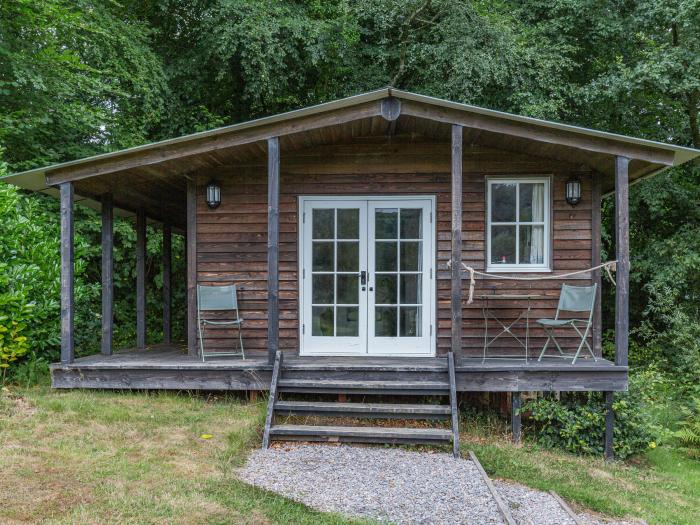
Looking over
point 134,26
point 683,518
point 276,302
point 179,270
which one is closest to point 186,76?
point 134,26

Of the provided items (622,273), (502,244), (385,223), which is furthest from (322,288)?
(622,273)

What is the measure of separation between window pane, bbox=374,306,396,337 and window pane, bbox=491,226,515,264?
1.28m

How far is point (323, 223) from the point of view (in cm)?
599

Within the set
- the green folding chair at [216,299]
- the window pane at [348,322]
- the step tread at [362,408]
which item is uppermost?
the green folding chair at [216,299]

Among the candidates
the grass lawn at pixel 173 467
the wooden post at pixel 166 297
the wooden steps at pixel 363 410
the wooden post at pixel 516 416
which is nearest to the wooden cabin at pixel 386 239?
the wooden post at pixel 516 416

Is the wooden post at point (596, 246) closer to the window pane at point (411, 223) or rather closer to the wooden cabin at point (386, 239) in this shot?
the wooden cabin at point (386, 239)

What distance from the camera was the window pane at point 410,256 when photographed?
233 inches

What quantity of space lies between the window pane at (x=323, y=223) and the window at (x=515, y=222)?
1.75 meters

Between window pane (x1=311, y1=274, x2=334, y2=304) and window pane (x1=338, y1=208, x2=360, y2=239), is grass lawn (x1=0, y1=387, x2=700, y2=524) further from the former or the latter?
window pane (x1=338, y1=208, x2=360, y2=239)

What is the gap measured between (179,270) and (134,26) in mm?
4616

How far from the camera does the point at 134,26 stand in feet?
31.0

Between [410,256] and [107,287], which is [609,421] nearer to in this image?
[410,256]

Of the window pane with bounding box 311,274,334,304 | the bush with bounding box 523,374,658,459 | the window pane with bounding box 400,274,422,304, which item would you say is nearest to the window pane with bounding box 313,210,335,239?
the window pane with bounding box 311,274,334,304

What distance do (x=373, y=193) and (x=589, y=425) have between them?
124 inches
